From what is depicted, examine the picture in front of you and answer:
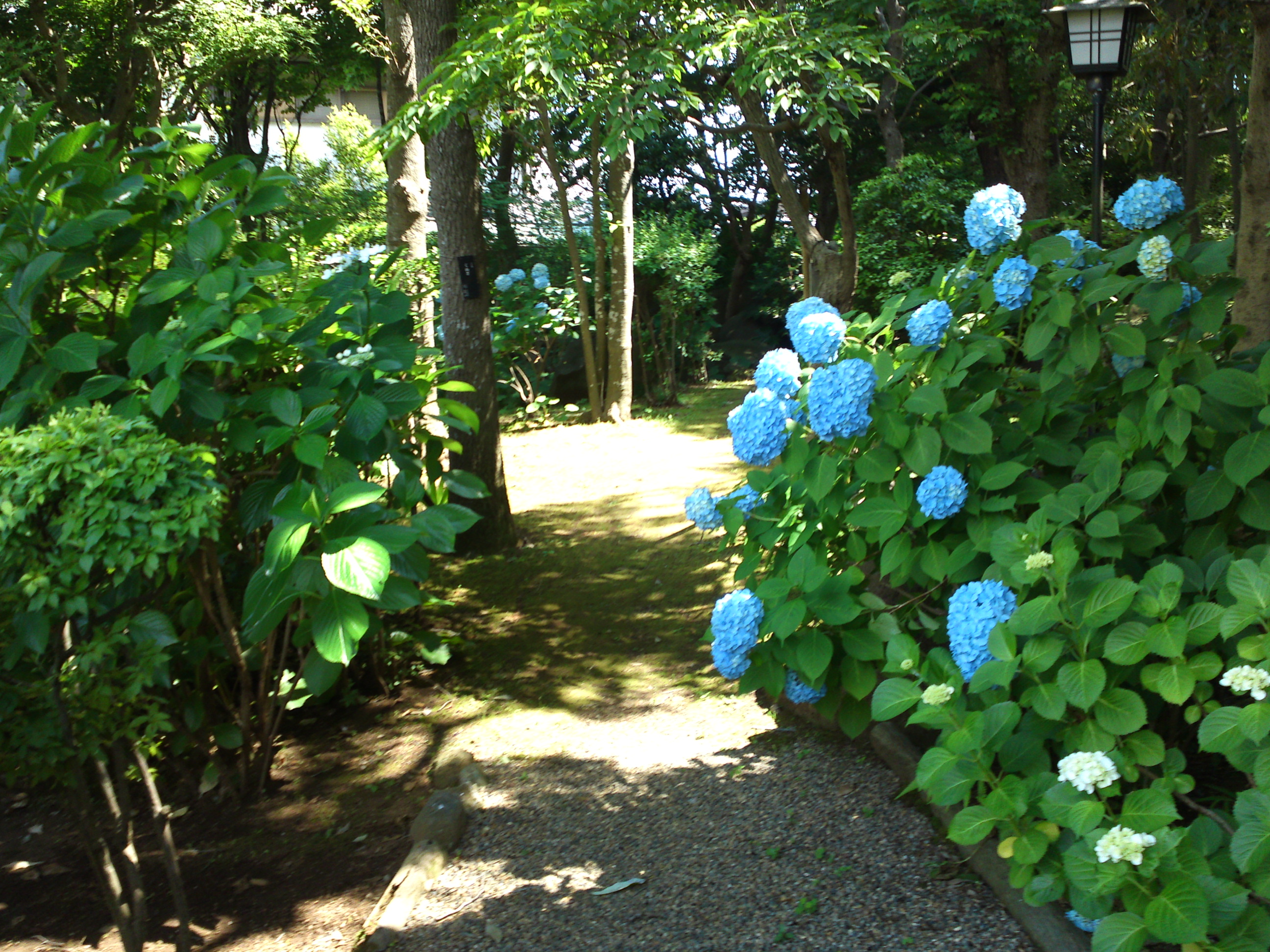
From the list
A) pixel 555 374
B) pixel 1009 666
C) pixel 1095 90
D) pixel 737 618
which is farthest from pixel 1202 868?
pixel 555 374

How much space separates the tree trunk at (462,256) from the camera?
604 cm

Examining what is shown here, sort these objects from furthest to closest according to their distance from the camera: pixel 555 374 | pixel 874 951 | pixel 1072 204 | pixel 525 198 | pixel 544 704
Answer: pixel 525 198, pixel 1072 204, pixel 555 374, pixel 544 704, pixel 874 951

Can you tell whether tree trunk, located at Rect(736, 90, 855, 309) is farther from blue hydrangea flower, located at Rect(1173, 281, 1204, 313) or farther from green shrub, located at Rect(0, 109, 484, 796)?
blue hydrangea flower, located at Rect(1173, 281, 1204, 313)

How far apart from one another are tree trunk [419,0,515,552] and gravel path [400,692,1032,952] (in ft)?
9.37

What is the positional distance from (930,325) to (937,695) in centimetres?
103

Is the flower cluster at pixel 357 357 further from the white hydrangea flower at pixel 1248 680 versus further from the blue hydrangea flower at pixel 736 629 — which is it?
the white hydrangea flower at pixel 1248 680

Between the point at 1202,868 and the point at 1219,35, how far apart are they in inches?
183

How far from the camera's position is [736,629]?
96.3 inches

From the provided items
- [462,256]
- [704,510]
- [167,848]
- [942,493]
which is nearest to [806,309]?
[704,510]

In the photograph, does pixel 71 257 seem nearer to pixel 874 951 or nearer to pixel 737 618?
pixel 737 618

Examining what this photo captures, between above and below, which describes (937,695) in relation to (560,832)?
above

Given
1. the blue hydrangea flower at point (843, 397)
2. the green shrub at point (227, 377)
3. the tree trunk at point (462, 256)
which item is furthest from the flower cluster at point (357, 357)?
the tree trunk at point (462, 256)

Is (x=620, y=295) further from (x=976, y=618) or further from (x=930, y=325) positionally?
(x=976, y=618)

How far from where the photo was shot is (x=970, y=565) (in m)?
2.42
